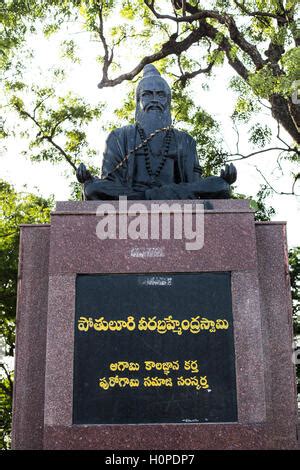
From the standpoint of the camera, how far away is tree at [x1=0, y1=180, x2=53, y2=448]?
522 inches

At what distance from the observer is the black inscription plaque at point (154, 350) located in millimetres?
5246

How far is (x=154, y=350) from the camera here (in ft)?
17.7

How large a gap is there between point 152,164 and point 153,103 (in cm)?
104

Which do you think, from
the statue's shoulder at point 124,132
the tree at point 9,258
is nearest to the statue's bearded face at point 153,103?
the statue's shoulder at point 124,132

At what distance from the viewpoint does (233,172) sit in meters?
6.54

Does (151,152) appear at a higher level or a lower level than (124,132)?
lower

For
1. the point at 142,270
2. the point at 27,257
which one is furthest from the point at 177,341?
the point at 27,257

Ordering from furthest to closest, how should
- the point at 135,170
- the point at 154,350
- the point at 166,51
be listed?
1. the point at 166,51
2. the point at 135,170
3. the point at 154,350

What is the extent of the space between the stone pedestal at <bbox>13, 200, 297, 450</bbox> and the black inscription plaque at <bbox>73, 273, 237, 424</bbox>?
77mm

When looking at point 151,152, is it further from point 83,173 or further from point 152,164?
point 83,173

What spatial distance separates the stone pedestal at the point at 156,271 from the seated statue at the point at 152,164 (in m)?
0.48

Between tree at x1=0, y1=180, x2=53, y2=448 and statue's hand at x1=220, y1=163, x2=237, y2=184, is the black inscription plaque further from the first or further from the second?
tree at x1=0, y1=180, x2=53, y2=448

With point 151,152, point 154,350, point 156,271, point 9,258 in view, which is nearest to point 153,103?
point 151,152
